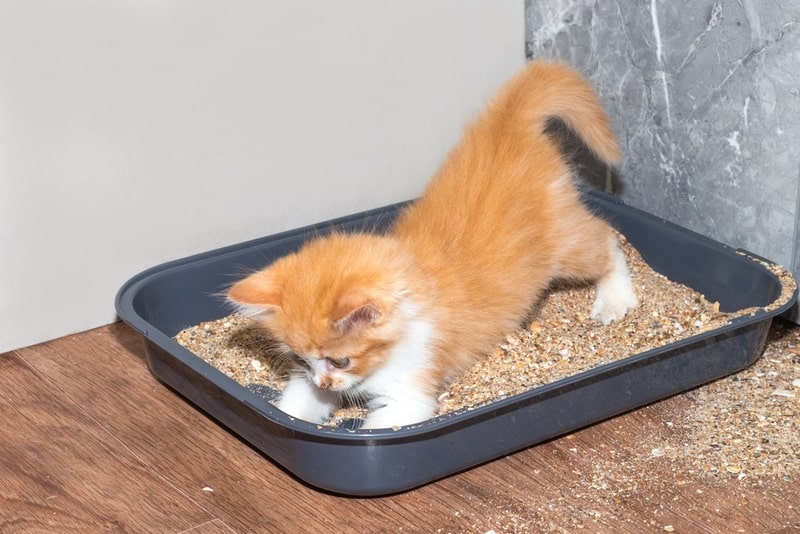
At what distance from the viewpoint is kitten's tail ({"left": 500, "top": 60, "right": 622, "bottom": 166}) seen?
89.2 inches

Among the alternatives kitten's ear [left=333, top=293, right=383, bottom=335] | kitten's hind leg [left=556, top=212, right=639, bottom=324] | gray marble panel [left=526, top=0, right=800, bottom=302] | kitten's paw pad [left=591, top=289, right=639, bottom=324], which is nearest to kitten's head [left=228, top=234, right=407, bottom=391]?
kitten's ear [left=333, top=293, right=383, bottom=335]

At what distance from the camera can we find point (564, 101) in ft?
7.47

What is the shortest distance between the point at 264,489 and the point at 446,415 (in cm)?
37

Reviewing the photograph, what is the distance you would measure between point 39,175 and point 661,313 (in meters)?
1.33

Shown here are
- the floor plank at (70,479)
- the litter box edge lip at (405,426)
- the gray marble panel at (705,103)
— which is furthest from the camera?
the gray marble panel at (705,103)

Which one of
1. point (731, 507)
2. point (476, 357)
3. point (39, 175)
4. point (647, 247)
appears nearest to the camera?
point (731, 507)

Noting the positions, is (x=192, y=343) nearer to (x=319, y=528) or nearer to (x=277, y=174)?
(x=277, y=174)

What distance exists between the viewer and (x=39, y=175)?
2314 mm

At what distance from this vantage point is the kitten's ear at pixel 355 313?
70.7 inches

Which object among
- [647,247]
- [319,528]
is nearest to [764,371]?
[647,247]

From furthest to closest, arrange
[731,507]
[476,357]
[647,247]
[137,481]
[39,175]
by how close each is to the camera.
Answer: [647,247] → [39,175] → [476,357] → [137,481] → [731,507]

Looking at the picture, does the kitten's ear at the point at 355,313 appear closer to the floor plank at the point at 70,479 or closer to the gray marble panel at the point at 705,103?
the floor plank at the point at 70,479

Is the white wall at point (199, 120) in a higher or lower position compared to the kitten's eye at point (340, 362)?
higher

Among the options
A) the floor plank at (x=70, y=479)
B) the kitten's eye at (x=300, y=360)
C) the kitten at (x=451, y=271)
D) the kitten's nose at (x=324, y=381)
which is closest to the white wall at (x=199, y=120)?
the floor plank at (x=70, y=479)
